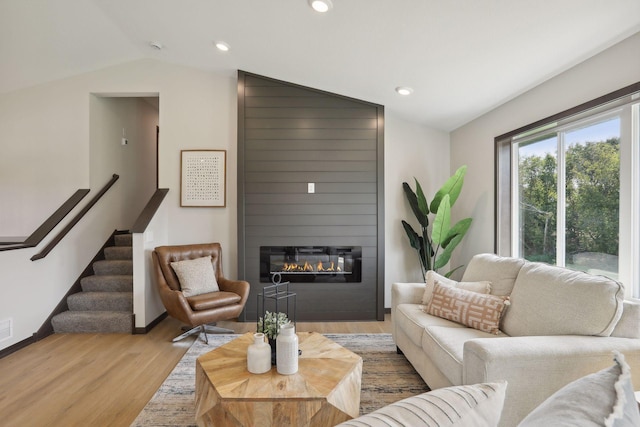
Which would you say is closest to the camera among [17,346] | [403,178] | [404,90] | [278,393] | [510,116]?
[278,393]

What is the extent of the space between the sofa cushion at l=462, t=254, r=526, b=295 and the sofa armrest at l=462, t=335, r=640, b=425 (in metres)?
0.77

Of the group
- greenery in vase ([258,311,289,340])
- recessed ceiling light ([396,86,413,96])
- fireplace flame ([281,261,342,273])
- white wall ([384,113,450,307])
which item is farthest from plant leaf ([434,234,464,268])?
greenery in vase ([258,311,289,340])

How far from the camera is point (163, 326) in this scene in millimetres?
3607

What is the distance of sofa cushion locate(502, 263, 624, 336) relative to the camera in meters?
1.70

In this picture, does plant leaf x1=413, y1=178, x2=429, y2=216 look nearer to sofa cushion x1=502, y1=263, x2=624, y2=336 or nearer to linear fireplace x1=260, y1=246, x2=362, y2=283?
linear fireplace x1=260, y1=246, x2=362, y2=283

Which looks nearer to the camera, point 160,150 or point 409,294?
point 409,294

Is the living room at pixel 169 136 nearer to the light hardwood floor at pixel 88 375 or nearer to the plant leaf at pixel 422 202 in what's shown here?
the plant leaf at pixel 422 202

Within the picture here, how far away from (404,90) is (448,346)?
8.22 feet

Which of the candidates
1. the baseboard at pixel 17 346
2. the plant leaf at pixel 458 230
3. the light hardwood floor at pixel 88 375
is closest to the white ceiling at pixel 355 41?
the plant leaf at pixel 458 230

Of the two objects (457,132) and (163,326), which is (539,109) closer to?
(457,132)

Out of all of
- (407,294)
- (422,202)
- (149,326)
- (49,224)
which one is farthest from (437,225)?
(49,224)

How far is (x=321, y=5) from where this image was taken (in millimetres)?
2281

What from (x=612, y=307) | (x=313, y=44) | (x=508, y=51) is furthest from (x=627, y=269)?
(x=313, y=44)

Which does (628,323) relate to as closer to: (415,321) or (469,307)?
(469,307)
